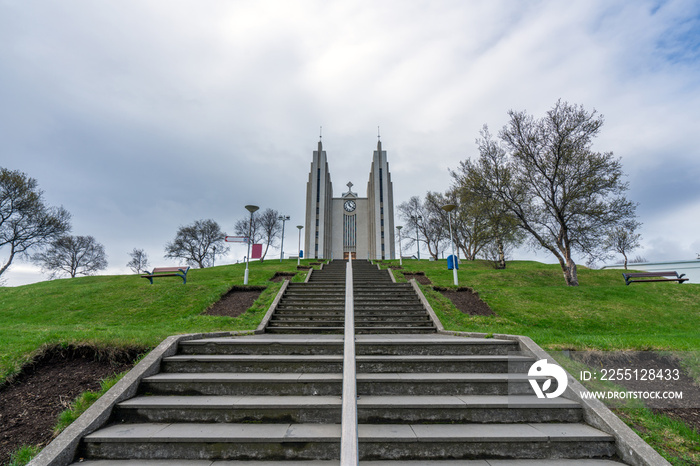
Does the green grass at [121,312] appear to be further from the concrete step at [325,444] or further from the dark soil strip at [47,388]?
the concrete step at [325,444]

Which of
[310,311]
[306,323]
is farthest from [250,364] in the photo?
[310,311]

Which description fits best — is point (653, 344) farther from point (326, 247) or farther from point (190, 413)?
point (326, 247)

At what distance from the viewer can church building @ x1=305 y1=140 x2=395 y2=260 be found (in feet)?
158

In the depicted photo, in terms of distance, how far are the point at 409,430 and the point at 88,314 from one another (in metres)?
11.1

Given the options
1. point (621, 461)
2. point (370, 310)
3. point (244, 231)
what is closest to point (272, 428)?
point (621, 461)

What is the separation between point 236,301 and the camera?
35.3 feet

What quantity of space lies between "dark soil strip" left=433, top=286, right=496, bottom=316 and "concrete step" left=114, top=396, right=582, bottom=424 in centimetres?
667

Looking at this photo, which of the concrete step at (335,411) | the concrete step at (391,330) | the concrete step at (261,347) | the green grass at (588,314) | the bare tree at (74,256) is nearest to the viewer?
the concrete step at (335,411)

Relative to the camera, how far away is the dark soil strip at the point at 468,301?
10.1m

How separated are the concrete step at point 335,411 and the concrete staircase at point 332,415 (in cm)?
1

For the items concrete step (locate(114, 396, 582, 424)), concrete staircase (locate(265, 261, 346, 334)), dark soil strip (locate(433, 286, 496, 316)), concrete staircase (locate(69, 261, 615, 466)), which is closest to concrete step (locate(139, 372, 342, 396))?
concrete staircase (locate(69, 261, 615, 466))

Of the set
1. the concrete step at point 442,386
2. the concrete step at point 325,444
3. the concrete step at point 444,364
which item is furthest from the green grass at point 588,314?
the concrete step at point 325,444

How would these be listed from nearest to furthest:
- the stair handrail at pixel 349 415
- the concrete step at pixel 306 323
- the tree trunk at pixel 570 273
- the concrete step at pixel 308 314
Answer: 1. the stair handrail at pixel 349 415
2. the concrete step at pixel 306 323
3. the concrete step at pixel 308 314
4. the tree trunk at pixel 570 273

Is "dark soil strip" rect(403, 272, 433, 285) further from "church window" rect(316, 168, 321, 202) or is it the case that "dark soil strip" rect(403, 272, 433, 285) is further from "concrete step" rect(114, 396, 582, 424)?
"church window" rect(316, 168, 321, 202)
